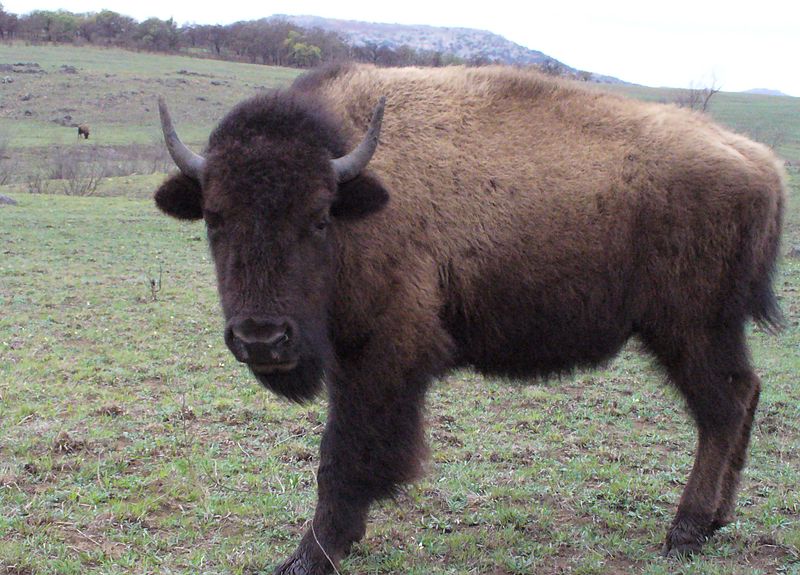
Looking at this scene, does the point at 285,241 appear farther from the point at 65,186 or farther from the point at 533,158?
the point at 65,186

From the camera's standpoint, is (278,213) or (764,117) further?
(764,117)

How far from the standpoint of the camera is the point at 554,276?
461cm

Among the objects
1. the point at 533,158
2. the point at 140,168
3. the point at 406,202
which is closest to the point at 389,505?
the point at 406,202

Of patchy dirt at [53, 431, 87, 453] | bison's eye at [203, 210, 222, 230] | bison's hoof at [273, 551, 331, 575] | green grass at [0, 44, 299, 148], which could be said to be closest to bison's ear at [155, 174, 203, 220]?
bison's eye at [203, 210, 222, 230]

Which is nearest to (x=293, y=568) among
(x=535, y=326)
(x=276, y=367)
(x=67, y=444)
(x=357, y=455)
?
(x=357, y=455)

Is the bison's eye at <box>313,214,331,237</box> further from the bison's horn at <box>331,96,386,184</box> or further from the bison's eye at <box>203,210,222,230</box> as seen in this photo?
the bison's eye at <box>203,210,222,230</box>

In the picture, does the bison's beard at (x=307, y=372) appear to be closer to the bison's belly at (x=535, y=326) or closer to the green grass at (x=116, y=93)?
the bison's belly at (x=535, y=326)

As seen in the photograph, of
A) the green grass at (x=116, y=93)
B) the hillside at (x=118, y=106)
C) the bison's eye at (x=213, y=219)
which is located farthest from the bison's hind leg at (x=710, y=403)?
the green grass at (x=116, y=93)

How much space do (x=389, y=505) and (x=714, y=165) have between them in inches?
111

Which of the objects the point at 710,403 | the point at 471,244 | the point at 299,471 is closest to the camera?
the point at 471,244

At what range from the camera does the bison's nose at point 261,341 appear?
11.8ft

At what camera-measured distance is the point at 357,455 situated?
4.27 m

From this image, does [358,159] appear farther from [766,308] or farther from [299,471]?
[766,308]

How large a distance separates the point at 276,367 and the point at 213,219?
0.83 meters
